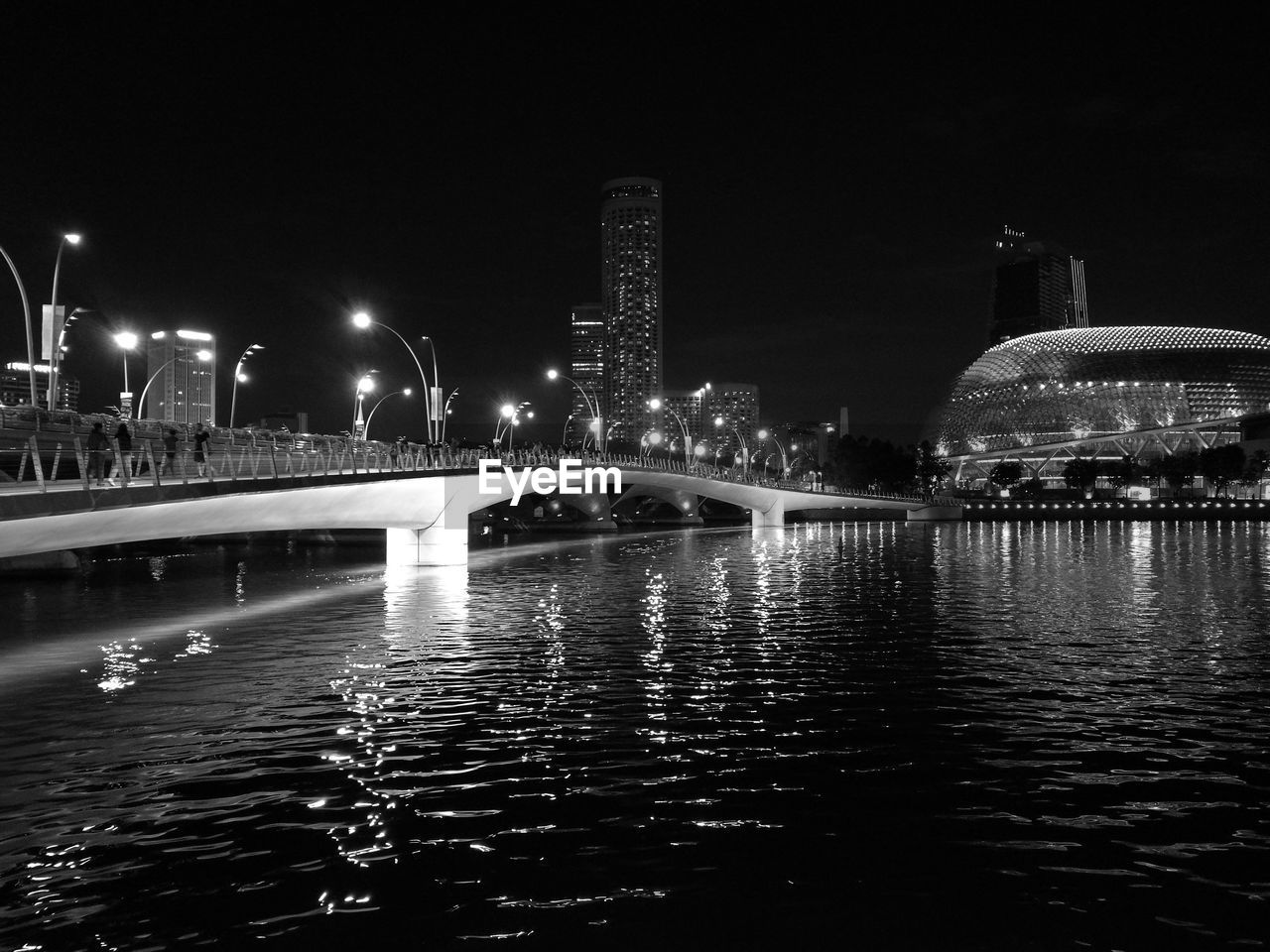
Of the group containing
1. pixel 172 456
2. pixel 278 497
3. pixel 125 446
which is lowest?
pixel 278 497

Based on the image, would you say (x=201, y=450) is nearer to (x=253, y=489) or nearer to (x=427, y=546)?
(x=253, y=489)

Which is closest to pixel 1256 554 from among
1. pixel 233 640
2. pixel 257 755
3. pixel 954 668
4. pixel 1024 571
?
pixel 1024 571

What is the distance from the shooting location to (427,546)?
59125 mm

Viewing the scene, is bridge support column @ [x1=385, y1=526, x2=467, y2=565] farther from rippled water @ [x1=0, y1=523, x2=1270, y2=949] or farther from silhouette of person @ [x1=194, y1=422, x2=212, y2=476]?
rippled water @ [x1=0, y1=523, x2=1270, y2=949]

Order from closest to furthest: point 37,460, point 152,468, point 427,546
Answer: point 37,460, point 152,468, point 427,546

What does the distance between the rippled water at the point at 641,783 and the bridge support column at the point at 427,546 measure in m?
27.0

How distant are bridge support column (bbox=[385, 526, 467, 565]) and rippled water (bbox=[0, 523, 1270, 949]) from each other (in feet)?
88.5

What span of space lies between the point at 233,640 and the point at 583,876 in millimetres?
20396

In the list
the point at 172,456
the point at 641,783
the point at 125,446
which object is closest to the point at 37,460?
the point at 172,456

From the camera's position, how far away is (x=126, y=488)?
2766 centimetres

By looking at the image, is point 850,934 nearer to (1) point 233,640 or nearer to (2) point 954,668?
(2) point 954,668

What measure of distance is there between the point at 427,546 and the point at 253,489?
2531 centimetres

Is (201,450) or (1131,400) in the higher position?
(1131,400)

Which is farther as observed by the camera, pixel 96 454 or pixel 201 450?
pixel 201 450
